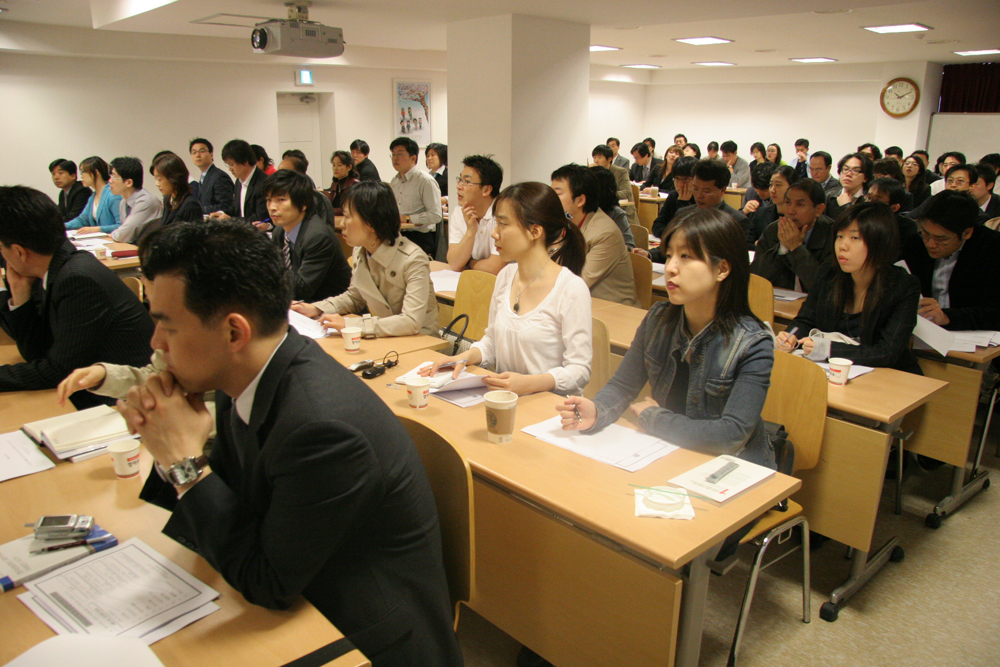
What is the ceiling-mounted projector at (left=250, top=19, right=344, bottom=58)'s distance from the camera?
538cm

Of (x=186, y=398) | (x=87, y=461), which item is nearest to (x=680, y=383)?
(x=186, y=398)

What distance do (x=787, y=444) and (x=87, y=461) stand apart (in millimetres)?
2125

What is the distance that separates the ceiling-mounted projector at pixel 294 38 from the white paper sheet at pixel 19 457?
4.29 metres

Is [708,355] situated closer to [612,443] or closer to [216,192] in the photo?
[612,443]

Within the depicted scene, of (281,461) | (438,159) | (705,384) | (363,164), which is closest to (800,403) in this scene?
(705,384)

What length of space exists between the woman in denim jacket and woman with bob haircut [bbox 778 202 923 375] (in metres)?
0.96

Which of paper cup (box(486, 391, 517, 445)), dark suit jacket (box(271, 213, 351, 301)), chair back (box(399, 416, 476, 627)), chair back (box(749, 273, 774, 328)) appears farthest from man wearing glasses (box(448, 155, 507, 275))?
chair back (box(399, 416, 476, 627))

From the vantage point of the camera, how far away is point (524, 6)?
16.7 feet

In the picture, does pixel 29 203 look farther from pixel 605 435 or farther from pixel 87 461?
pixel 605 435

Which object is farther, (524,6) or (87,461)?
(524,6)

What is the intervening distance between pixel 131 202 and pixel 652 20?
4.79 metres

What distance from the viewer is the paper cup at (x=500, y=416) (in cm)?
195

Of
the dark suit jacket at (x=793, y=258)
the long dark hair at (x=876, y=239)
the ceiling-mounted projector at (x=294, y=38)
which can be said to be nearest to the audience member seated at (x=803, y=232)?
the dark suit jacket at (x=793, y=258)

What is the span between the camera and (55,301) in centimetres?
232
